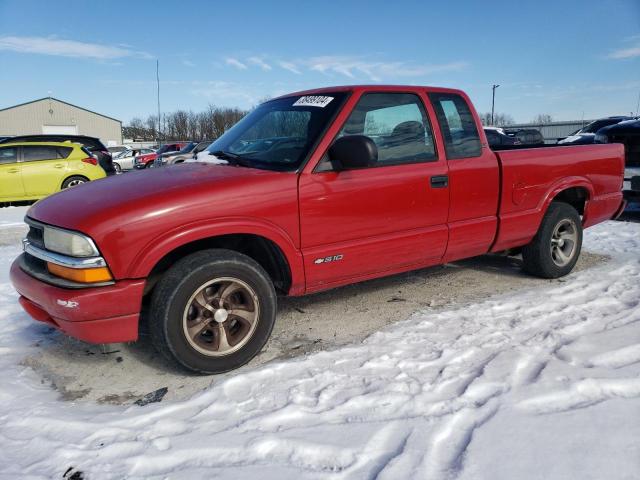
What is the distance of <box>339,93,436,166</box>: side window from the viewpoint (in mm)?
3652

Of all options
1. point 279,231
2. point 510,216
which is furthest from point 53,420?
point 510,216

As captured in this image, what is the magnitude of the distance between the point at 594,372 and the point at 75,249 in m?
3.07

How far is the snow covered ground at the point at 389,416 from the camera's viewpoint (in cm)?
213

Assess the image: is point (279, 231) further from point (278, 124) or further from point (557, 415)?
point (557, 415)

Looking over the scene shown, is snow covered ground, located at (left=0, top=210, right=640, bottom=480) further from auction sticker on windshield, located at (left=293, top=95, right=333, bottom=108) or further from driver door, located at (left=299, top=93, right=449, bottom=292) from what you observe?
auction sticker on windshield, located at (left=293, top=95, right=333, bottom=108)

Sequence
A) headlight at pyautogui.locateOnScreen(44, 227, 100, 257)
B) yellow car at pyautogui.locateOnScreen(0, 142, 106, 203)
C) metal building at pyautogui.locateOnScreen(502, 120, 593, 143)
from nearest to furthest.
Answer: headlight at pyautogui.locateOnScreen(44, 227, 100, 257), yellow car at pyautogui.locateOnScreen(0, 142, 106, 203), metal building at pyautogui.locateOnScreen(502, 120, 593, 143)

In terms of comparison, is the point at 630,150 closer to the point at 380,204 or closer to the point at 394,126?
the point at 394,126

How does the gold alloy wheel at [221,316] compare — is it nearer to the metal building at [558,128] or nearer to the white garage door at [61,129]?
the metal building at [558,128]

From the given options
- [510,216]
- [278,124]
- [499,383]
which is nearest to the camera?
[499,383]

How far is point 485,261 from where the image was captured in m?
5.64

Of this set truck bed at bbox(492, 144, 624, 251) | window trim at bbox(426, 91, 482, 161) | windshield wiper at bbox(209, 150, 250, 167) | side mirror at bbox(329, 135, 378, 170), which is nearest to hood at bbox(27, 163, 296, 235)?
windshield wiper at bbox(209, 150, 250, 167)

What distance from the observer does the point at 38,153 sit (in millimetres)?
11352

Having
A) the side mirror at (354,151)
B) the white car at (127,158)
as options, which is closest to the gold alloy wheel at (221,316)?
the side mirror at (354,151)

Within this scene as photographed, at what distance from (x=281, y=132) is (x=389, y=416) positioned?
2.24 m
